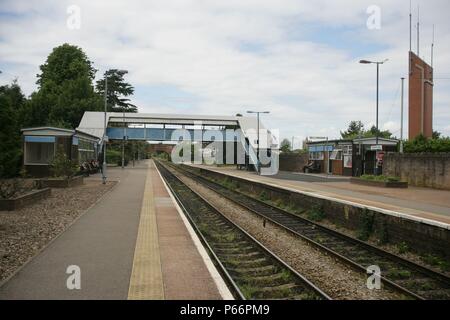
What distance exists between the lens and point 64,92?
6300cm

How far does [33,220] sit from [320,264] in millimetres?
8561

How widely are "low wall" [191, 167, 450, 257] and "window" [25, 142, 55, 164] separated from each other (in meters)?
21.1

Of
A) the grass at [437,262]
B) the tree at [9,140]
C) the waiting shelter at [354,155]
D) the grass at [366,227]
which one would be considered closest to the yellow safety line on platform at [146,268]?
the grass at [366,227]

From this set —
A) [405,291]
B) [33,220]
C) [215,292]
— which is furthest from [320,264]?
[33,220]

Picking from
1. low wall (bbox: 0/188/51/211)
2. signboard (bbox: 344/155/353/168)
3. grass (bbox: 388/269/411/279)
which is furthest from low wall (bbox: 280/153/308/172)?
grass (bbox: 388/269/411/279)

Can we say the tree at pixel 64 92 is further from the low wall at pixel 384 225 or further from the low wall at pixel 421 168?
the low wall at pixel 384 225

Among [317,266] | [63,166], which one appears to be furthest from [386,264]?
[63,166]

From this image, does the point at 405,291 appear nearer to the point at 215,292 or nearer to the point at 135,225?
the point at 215,292

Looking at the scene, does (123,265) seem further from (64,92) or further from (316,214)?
(64,92)

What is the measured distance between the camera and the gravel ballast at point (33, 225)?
9.12m

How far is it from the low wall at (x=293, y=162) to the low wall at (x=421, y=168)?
2098 cm

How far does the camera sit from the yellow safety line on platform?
651 centimetres

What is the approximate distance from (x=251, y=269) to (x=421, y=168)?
861 inches

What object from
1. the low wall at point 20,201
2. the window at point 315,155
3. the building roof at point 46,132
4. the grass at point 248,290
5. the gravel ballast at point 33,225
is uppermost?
the building roof at point 46,132
